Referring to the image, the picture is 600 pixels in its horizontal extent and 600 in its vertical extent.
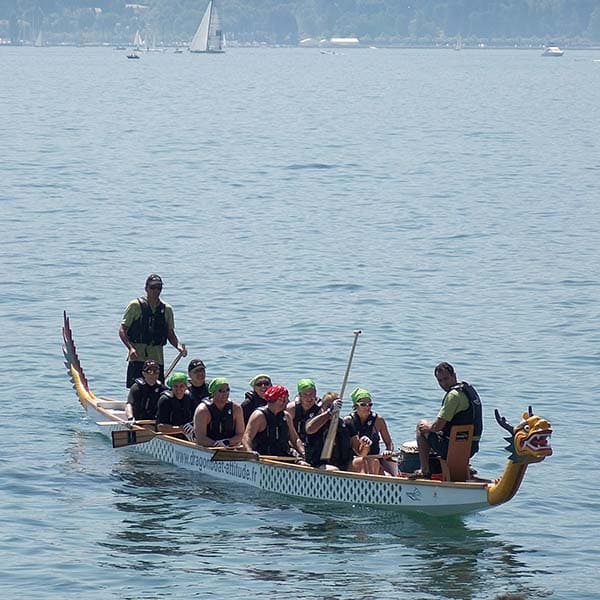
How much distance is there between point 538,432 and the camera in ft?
62.4

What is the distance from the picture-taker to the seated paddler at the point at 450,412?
797 inches

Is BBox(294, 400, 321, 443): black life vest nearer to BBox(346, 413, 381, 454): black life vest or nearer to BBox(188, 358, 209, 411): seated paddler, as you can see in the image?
BBox(346, 413, 381, 454): black life vest

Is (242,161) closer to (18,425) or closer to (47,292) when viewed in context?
(47,292)

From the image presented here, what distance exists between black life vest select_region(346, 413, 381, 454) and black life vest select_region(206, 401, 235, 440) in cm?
193

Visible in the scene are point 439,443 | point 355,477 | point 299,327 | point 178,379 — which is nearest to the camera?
point 439,443

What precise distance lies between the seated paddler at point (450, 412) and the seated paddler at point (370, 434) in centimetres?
116

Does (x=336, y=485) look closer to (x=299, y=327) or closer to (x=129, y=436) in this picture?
(x=129, y=436)

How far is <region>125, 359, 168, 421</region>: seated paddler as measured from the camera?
2381cm

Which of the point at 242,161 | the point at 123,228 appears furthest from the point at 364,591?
the point at 242,161

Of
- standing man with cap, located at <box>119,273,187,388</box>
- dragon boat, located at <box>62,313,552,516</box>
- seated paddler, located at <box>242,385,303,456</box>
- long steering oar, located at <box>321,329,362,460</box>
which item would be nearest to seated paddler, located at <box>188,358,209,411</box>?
dragon boat, located at <box>62,313,552,516</box>

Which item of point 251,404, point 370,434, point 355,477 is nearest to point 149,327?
point 251,404

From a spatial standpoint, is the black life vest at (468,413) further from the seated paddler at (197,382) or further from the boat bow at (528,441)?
the seated paddler at (197,382)

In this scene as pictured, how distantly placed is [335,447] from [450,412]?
82.0 inches

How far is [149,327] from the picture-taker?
986 inches
